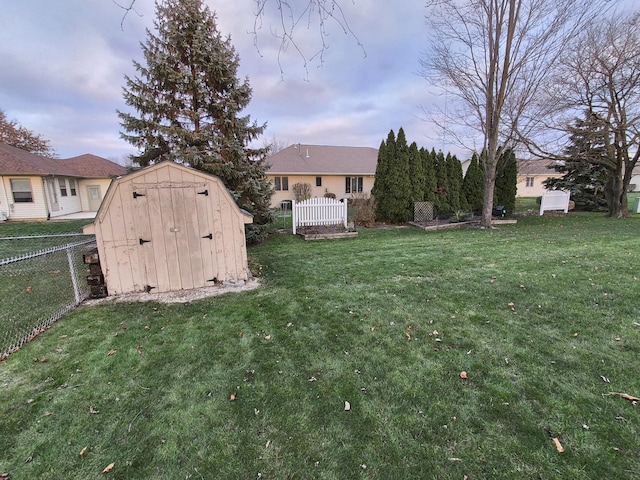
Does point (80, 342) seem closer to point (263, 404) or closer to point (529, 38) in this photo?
point (263, 404)

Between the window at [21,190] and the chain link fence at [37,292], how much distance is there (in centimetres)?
1128

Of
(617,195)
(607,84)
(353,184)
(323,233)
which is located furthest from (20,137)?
(617,195)

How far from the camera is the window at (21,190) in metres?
13.9

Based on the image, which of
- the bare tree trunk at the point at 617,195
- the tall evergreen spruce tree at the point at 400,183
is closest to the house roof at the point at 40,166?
the tall evergreen spruce tree at the point at 400,183

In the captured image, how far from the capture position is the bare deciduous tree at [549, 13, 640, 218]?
35.7 feet

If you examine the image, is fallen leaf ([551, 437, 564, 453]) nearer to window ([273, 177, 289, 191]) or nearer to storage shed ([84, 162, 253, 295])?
storage shed ([84, 162, 253, 295])

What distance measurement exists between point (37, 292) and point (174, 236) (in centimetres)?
267

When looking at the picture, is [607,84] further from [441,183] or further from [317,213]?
[317,213]

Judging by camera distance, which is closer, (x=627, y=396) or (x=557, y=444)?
(x=557, y=444)

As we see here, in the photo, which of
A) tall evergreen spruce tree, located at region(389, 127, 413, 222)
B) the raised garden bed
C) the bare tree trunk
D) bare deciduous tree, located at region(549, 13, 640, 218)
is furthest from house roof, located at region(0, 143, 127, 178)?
the bare tree trunk

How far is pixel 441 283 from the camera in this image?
5.14m

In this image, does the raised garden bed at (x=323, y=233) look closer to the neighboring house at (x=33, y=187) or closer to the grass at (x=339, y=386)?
the grass at (x=339, y=386)

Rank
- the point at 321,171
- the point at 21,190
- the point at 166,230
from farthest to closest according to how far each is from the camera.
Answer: the point at 321,171 → the point at 21,190 → the point at 166,230

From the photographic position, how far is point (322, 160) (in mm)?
23547
